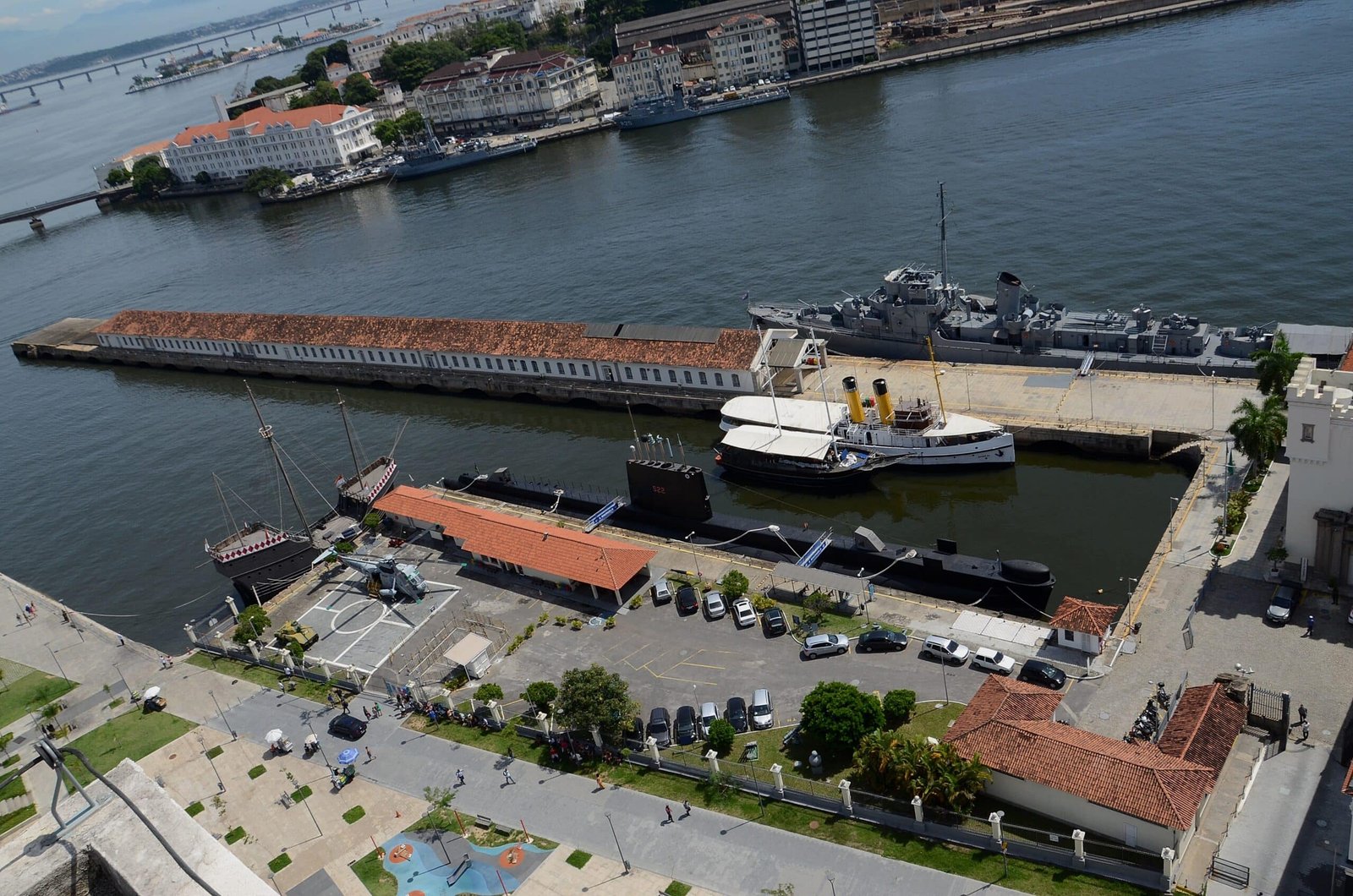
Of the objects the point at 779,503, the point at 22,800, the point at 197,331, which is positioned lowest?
the point at 779,503

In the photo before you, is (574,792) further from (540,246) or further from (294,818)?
(540,246)

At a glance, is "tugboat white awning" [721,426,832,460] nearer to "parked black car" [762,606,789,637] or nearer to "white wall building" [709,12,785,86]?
"parked black car" [762,606,789,637]

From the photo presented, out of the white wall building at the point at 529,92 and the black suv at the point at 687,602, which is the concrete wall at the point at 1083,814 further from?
the white wall building at the point at 529,92

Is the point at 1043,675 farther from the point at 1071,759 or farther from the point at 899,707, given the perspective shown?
the point at 1071,759

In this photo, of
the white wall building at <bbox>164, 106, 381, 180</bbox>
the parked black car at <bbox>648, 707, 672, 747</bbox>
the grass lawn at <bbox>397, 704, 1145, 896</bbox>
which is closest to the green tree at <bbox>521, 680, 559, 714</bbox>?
the grass lawn at <bbox>397, 704, 1145, 896</bbox>

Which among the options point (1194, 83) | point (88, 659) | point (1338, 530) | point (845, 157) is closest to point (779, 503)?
point (1338, 530)

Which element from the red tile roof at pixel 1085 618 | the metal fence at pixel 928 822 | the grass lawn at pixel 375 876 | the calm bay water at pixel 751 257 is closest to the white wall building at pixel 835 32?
the calm bay water at pixel 751 257
